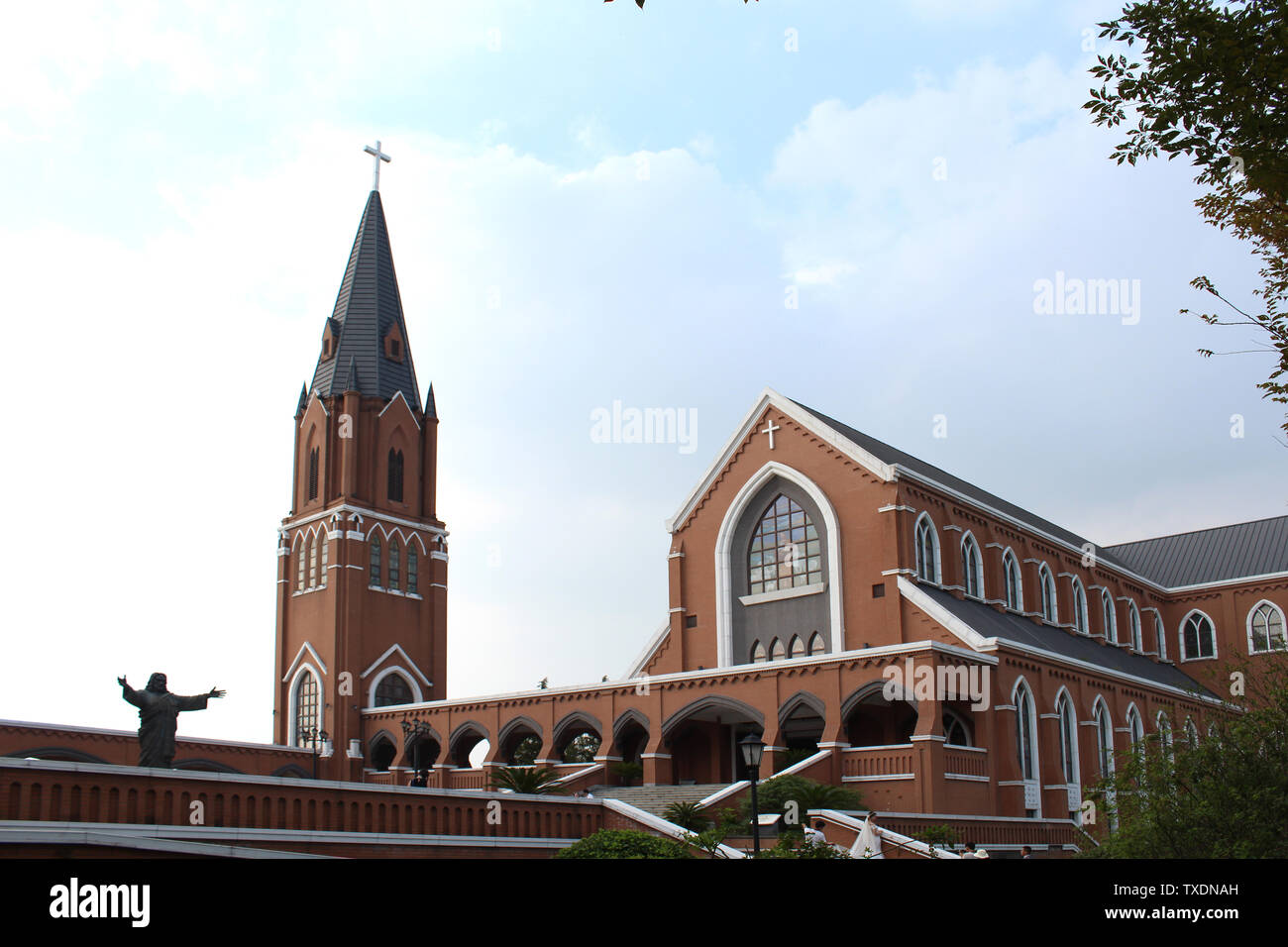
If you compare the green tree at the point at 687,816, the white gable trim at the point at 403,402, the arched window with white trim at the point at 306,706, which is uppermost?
the white gable trim at the point at 403,402

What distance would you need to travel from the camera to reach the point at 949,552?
36.7 m

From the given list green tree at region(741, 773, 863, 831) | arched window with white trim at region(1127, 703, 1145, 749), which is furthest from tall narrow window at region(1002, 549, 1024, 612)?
green tree at region(741, 773, 863, 831)

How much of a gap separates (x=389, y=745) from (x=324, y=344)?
60.7 ft

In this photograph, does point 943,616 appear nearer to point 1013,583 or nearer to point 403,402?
point 1013,583

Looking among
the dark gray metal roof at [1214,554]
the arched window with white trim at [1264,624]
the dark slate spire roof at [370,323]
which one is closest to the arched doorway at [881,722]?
the arched window with white trim at [1264,624]

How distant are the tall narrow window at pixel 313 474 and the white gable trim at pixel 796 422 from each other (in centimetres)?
1801

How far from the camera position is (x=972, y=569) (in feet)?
127

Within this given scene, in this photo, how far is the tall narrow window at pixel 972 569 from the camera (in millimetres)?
38188

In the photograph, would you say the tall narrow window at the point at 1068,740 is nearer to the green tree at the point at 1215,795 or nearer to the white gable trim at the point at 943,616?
the white gable trim at the point at 943,616

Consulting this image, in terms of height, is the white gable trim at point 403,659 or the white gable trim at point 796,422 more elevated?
the white gable trim at point 796,422

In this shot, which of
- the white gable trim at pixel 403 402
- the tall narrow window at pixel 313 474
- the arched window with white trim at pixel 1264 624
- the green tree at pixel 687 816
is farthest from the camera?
the white gable trim at pixel 403 402
